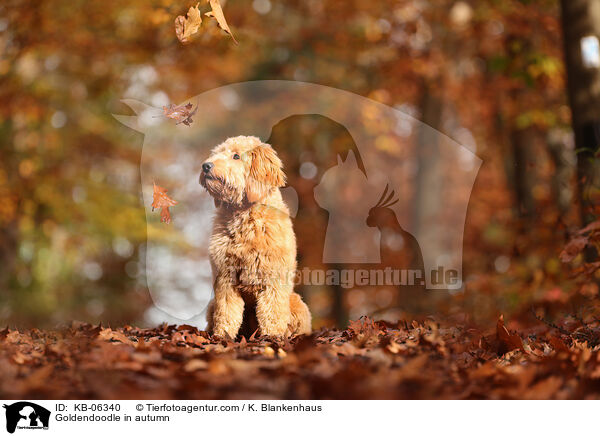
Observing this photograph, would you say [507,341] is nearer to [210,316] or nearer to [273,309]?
[273,309]

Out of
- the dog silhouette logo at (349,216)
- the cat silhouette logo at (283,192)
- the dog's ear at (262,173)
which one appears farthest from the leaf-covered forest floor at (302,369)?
the dog's ear at (262,173)

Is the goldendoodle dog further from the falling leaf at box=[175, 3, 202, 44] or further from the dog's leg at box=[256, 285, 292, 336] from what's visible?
the falling leaf at box=[175, 3, 202, 44]

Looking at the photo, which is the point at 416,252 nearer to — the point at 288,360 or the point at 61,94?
the point at 288,360

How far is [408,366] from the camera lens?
3172 millimetres

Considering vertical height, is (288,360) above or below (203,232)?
below

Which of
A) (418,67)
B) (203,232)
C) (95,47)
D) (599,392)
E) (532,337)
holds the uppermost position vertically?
(418,67)

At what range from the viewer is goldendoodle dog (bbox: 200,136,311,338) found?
383 cm

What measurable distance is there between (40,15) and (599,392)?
10933 millimetres

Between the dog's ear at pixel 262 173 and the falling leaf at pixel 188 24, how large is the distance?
1.37m

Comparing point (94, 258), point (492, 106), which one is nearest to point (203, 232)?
point (94, 258)

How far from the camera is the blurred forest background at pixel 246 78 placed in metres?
9.34
